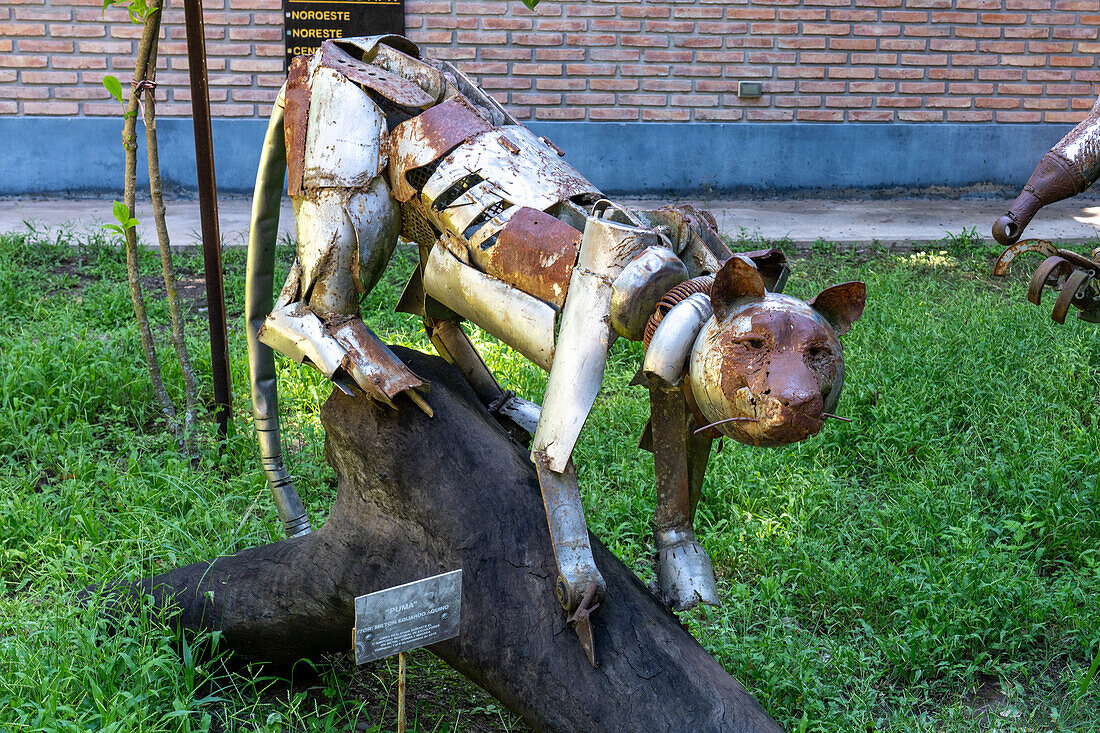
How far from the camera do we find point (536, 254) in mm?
2168

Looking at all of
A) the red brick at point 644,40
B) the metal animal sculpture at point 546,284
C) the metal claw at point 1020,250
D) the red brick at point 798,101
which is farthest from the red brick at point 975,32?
the metal animal sculpture at point 546,284

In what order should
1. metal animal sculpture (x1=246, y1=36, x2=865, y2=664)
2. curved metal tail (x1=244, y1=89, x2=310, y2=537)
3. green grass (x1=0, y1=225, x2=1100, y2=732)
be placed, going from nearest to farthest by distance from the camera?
metal animal sculpture (x1=246, y1=36, x2=865, y2=664) < green grass (x1=0, y1=225, x2=1100, y2=732) < curved metal tail (x1=244, y1=89, x2=310, y2=537)

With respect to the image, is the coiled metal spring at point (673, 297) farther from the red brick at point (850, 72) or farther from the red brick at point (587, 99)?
the red brick at point (850, 72)

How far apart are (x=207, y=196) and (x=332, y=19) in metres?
3.58

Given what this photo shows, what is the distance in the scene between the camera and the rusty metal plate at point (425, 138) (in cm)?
238

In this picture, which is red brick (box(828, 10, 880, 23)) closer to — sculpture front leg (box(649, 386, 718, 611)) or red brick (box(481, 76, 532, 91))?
red brick (box(481, 76, 532, 91))

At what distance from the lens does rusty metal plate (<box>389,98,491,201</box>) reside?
2375 mm

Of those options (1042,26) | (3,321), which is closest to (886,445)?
(3,321)

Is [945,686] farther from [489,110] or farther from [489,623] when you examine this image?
[489,110]

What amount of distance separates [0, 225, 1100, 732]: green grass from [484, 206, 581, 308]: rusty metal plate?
3.65 feet

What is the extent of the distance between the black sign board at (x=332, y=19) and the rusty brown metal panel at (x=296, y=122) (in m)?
4.41

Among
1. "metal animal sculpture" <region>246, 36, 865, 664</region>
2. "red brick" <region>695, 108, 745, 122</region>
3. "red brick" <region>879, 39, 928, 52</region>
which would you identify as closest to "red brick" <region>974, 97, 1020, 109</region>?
"red brick" <region>879, 39, 928, 52</region>

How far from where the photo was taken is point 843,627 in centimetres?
287

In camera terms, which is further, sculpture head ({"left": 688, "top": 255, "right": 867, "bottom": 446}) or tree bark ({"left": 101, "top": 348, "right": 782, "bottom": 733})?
tree bark ({"left": 101, "top": 348, "right": 782, "bottom": 733})
